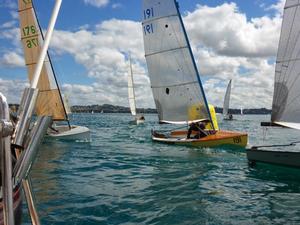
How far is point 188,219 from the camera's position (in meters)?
6.13

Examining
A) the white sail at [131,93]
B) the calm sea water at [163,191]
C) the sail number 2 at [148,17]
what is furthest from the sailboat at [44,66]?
the white sail at [131,93]

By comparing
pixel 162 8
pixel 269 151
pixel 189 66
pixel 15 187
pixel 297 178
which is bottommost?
pixel 297 178

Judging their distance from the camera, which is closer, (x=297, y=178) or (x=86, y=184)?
(x=86, y=184)

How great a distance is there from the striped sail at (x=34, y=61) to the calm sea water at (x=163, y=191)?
344 inches

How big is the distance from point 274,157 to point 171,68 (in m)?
10.9

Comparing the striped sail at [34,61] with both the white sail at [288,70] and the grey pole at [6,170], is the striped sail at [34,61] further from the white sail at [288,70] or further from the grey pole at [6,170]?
the grey pole at [6,170]

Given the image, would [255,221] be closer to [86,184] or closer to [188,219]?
[188,219]

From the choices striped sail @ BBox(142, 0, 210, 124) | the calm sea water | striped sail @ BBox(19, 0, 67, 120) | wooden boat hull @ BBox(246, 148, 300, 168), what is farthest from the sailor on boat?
striped sail @ BBox(19, 0, 67, 120)

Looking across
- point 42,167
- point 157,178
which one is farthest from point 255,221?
point 42,167

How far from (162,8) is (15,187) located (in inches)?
755

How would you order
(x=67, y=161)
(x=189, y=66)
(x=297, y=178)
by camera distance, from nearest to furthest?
1. (x=297, y=178)
2. (x=67, y=161)
3. (x=189, y=66)

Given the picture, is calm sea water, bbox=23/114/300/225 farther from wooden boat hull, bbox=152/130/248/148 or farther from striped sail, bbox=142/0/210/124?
striped sail, bbox=142/0/210/124

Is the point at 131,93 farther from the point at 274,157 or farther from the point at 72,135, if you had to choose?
the point at 274,157

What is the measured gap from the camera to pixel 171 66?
Answer: 20094mm
